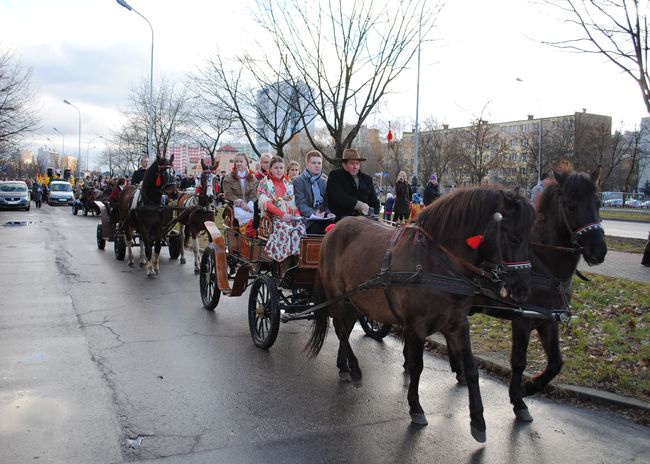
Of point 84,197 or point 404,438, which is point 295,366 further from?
point 84,197

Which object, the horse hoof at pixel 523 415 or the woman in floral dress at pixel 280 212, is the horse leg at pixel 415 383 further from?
the woman in floral dress at pixel 280 212

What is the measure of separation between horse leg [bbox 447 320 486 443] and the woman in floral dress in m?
2.59

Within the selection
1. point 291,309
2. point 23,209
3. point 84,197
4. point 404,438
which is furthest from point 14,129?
point 404,438

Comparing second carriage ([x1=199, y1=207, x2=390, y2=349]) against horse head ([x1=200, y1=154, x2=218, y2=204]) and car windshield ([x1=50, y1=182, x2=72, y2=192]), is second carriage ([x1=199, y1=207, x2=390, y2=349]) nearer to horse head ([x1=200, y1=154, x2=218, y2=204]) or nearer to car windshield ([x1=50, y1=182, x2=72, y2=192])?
horse head ([x1=200, y1=154, x2=218, y2=204])

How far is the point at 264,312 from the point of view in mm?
6695

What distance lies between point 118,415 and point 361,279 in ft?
7.80

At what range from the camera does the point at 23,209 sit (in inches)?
1444

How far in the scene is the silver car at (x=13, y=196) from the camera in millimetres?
35062

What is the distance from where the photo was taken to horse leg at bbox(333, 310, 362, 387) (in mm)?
5601

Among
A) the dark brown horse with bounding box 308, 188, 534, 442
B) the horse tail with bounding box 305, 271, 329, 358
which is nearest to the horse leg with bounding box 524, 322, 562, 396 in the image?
the dark brown horse with bounding box 308, 188, 534, 442

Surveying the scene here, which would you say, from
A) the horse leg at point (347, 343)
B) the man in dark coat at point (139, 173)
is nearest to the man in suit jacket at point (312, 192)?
the horse leg at point (347, 343)

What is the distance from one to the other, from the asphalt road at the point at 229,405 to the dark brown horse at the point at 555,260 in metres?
0.41

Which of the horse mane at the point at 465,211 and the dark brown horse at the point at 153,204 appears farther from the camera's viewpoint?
the dark brown horse at the point at 153,204

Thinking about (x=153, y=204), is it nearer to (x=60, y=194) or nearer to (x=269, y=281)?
(x=269, y=281)
